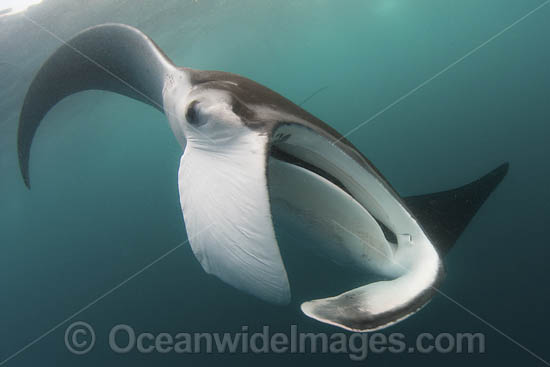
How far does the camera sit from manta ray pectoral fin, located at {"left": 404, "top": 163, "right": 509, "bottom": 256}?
1.79 meters

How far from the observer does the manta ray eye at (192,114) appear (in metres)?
0.98

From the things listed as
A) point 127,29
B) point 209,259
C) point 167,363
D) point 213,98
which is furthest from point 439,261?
point 167,363

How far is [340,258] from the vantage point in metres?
1.46

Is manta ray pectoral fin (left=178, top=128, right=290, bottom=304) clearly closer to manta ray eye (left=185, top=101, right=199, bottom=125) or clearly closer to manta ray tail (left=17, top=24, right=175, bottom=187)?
manta ray eye (left=185, top=101, right=199, bottom=125)

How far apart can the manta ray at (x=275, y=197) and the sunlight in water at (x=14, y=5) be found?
6.58 meters

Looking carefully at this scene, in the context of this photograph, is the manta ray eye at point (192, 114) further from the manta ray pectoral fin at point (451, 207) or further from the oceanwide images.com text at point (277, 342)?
the oceanwide images.com text at point (277, 342)

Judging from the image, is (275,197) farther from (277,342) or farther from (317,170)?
(277,342)

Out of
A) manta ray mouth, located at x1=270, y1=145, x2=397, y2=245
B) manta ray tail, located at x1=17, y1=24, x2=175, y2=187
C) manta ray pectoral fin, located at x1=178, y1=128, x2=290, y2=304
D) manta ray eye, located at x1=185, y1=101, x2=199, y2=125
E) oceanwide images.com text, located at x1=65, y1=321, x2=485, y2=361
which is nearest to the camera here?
manta ray pectoral fin, located at x1=178, y1=128, x2=290, y2=304

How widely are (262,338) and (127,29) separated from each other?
2.47 meters

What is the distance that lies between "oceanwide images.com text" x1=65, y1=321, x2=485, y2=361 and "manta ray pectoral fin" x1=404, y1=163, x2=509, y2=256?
79 cm

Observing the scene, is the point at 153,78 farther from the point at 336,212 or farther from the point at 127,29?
the point at 336,212

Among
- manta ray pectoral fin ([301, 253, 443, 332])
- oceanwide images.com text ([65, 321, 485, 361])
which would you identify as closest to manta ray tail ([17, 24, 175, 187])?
manta ray pectoral fin ([301, 253, 443, 332])

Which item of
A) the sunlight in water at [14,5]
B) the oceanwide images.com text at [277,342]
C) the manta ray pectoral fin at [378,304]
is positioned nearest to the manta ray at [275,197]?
the manta ray pectoral fin at [378,304]


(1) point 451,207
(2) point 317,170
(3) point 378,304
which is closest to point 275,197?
(2) point 317,170
